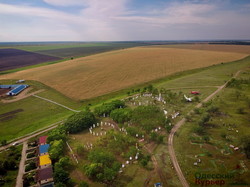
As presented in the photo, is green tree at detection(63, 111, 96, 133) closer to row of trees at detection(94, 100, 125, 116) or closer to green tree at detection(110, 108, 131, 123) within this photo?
row of trees at detection(94, 100, 125, 116)

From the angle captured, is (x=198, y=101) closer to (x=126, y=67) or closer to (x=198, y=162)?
(x=198, y=162)

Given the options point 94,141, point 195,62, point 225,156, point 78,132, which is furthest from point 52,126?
A: point 195,62

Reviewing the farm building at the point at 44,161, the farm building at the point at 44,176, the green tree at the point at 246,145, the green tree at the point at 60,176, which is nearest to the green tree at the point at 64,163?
the farm building at the point at 44,176

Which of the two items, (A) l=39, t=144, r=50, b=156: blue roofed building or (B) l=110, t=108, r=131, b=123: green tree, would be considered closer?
(A) l=39, t=144, r=50, b=156: blue roofed building

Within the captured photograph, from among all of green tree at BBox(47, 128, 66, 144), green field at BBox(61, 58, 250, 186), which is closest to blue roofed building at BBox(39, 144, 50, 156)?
green tree at BBox(47, 128, 66, 144)

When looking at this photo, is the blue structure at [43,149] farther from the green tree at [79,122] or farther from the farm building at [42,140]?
the green tree at [79,122]
